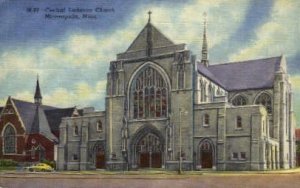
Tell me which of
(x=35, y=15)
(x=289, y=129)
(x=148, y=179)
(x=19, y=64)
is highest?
(x=35, y=15)

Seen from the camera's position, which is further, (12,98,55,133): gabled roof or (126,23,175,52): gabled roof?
(12,98,55,133): gabled roof

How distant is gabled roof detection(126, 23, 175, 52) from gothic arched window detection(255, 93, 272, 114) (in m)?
0.78

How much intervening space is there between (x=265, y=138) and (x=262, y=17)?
32.6 inches

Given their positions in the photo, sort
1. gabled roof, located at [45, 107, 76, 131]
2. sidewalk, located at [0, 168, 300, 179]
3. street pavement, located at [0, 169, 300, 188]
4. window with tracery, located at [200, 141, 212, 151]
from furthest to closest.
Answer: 1. gabled roof, located at [45, 107, 76, 131]
2. window with tracery, located at [200, 141, 212, 151]
3. sidewalk, located at [0, 168, 300, 179]
4. street pavement, located at [0, 169, 300, 188]

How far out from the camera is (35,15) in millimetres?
4895

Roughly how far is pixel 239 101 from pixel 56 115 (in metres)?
1.32

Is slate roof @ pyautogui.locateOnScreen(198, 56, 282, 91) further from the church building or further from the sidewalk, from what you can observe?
the church building

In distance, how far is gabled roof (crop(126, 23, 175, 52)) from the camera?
4.81 m

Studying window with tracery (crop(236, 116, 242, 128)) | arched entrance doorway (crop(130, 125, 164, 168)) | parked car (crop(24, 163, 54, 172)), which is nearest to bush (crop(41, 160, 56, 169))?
parked car (crop(24, 163, 54, 172))

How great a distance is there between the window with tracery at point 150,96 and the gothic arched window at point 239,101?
505mm

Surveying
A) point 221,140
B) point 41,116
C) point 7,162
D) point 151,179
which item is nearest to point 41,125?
point 41,116

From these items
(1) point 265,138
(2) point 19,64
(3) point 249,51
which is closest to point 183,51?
(3) point 249,51

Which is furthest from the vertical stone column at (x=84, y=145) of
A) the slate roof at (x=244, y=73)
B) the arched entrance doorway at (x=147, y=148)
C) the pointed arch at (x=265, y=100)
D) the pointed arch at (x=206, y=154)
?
the pointed arch at (x=265, y=100)

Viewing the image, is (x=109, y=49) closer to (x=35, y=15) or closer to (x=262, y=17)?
(x=35, y=15)
